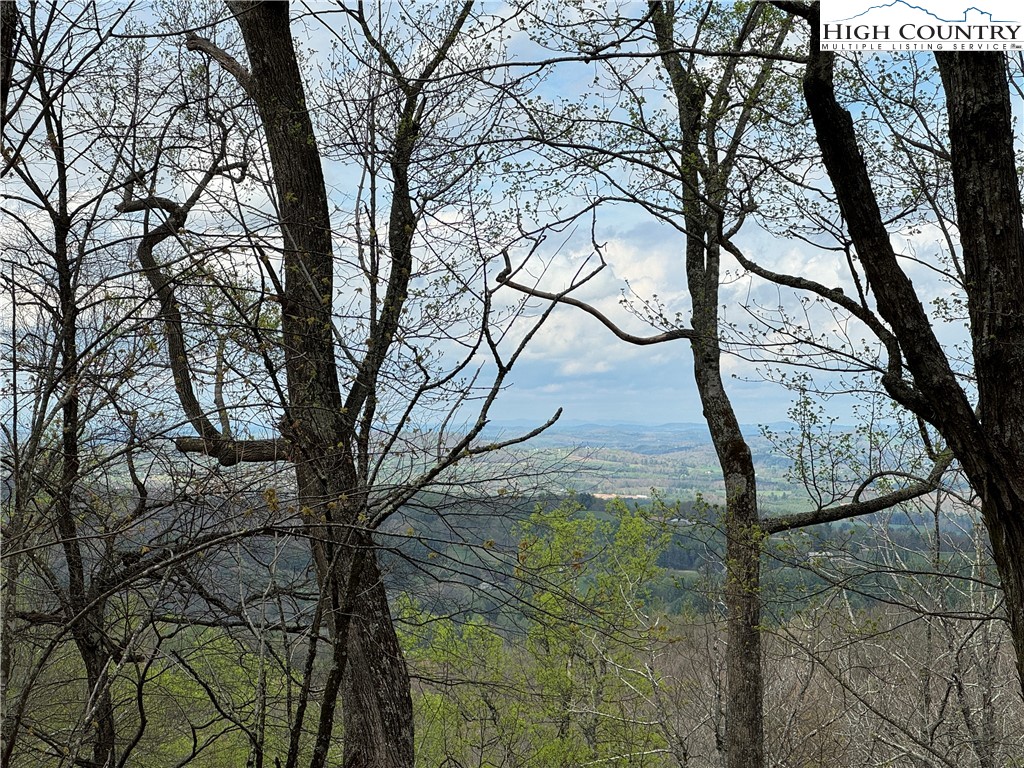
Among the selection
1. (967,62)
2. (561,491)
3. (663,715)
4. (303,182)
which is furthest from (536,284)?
(663,715)

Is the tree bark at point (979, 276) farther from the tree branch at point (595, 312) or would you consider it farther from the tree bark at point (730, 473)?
the tree bark at point (730, 473)

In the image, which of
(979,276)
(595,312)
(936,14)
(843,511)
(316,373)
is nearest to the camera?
(979,276)

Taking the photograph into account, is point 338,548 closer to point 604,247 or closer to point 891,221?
point 604,247

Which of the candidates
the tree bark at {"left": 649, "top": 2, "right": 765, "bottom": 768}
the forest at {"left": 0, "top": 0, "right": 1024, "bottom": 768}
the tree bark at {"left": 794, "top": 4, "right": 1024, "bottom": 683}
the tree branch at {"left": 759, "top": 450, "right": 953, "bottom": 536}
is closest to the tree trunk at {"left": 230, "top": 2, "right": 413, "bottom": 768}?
the forest at {"left": 0, "top": 0, "right": 1024, "bottom": 768}

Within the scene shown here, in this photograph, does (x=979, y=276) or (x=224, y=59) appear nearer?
(x=979, y=276)

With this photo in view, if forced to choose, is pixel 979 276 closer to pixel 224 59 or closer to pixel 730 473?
pixel 730 473

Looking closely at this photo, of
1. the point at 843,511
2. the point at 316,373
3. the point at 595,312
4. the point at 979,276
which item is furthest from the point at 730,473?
the point at 316,373

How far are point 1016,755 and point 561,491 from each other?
8.02m

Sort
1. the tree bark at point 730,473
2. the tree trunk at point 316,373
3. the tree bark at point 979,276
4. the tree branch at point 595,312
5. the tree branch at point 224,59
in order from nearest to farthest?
the tree bark at point 979,276 → the tree branch at point 595,312 → the tree trunk at point 316,373 → the tree branch at point 224,59 → the tree bark at point 730,473

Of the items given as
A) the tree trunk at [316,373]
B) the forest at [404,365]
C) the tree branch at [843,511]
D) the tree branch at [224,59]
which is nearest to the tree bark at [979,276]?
the forest at [404,365]

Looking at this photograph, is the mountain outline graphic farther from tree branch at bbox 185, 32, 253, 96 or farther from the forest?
tree branch at bbox 185, 32, 253, 96

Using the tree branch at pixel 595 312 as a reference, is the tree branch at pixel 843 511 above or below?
below

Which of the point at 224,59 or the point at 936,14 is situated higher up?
the point at 224,59

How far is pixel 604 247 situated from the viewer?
142 inches
